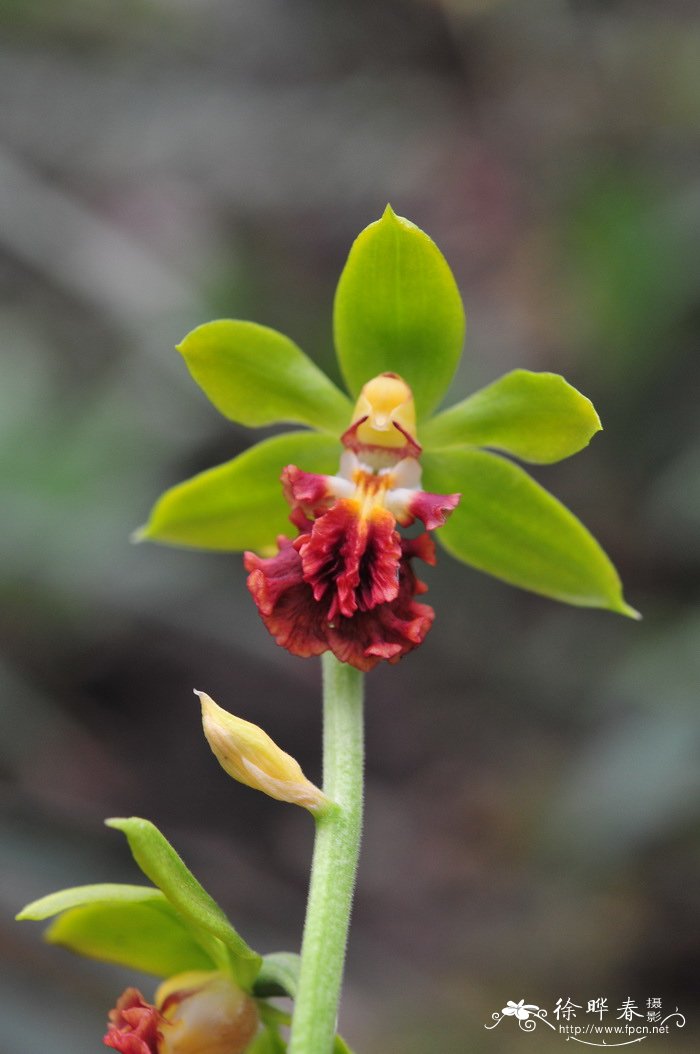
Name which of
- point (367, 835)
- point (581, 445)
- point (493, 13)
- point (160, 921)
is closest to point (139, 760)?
point (367, 835)

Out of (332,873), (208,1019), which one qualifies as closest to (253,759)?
(332,873)

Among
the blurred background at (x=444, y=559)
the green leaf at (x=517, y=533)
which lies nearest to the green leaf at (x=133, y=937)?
the green leaf at (x=517, y=533)

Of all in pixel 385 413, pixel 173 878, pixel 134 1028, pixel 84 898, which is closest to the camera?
pixel 173 878

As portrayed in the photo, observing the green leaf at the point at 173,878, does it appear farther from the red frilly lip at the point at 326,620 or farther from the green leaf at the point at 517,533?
the green leaf at the point at 517,533

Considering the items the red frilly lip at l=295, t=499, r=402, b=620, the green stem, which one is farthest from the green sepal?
the red frilly lip at l=295, t=499, r=402, b=620

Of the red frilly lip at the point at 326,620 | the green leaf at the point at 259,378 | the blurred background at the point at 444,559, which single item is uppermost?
the blurred background at the point at 444,559

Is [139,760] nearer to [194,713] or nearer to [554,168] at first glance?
[194,713]

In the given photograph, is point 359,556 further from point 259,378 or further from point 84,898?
point 84,898
